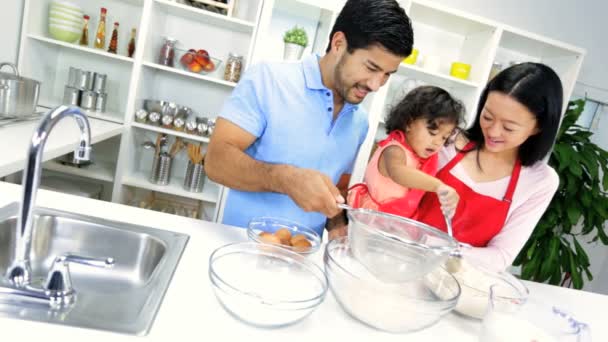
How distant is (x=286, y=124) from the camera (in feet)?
4.28

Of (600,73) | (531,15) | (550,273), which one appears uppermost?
(531,15)

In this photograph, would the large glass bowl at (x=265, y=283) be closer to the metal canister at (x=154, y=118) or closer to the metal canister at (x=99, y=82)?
the metal canister at (x=154, y=118)

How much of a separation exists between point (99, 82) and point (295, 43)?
50.5 inches

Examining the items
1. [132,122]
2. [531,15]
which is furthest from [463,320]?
[531,15]

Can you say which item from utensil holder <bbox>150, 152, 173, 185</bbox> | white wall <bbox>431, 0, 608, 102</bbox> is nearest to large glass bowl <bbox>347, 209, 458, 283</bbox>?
utensil holder <bbox>150, 152, 173, 185</bbox>

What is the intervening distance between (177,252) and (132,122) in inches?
70.8

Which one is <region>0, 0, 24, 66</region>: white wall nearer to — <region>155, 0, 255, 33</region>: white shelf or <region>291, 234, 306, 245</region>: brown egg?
<region>155, 0, 255, 33</region>: white shelf

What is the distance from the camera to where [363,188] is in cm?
167

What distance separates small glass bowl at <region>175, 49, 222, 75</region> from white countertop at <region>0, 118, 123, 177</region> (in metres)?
0.57

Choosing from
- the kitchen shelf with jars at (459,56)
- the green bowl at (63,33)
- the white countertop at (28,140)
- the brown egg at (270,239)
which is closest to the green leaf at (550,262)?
the kitchen shelf with jars at (459,56)

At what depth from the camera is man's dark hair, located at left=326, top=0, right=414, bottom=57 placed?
116 cm

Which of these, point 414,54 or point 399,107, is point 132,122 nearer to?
point 399,107

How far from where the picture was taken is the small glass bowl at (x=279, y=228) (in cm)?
93

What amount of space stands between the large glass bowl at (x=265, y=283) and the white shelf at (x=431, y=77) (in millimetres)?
1973
